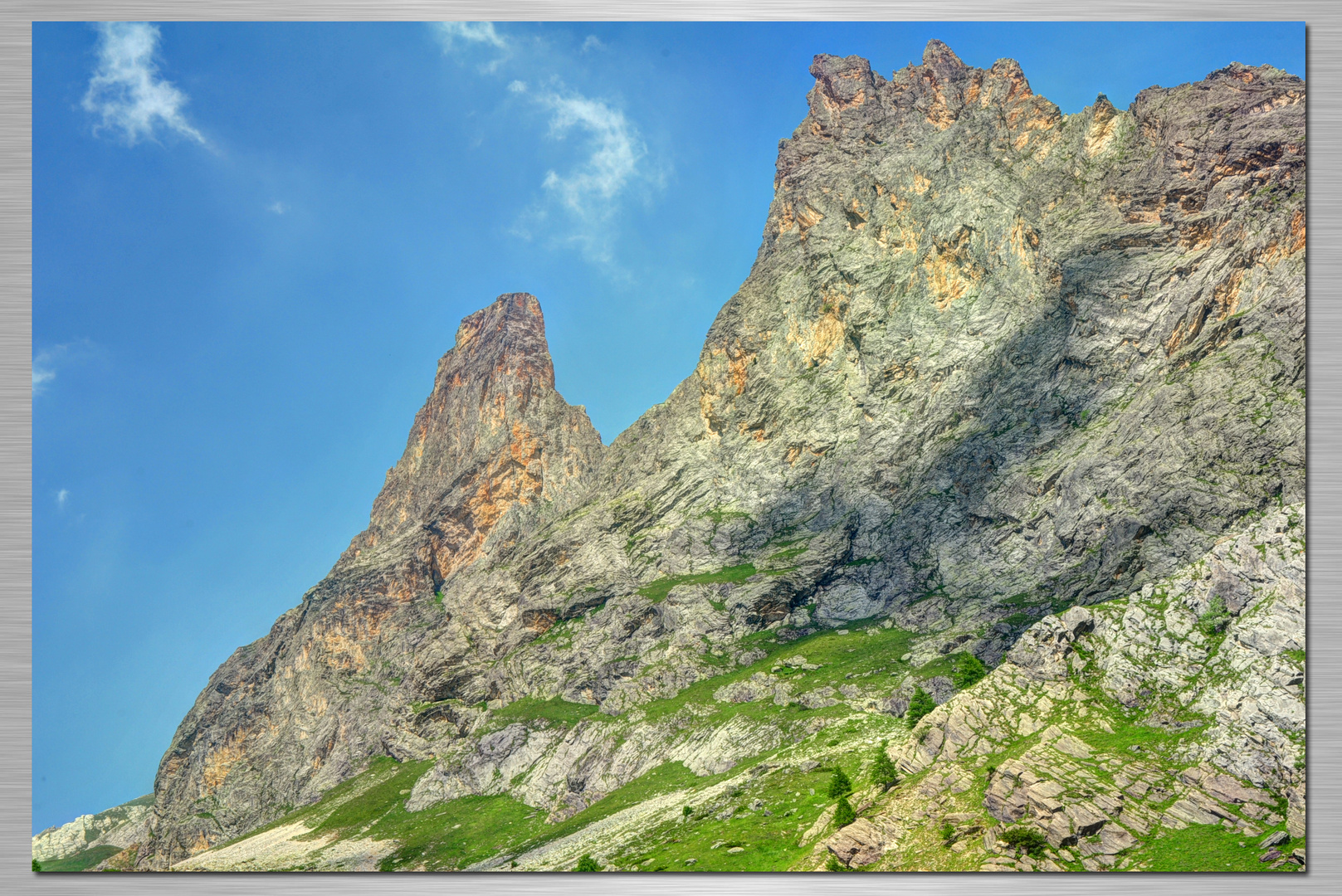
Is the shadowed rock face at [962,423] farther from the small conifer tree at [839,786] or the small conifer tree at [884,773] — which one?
the small conifer tree at [884,773]

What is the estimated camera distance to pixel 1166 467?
348 ft

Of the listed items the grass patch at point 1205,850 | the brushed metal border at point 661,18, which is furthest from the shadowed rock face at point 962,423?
the brushed metal border at point 661,18

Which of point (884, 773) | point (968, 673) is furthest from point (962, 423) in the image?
point (884, 773)

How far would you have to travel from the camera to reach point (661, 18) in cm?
4353

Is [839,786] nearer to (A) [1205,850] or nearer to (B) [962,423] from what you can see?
(A) [1205,850]

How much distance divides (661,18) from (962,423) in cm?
11998

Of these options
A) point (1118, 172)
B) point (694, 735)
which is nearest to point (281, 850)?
point (694, 735)

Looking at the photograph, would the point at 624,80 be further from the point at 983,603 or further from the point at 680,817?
the point at 983,603

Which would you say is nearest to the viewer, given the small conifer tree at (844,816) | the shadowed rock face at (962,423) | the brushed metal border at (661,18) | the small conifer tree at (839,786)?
the brushed metal border at (661,18)

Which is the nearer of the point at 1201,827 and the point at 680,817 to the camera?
the point at 1201,827

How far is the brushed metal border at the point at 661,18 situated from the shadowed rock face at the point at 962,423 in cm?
6310

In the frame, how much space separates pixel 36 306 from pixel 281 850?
13656cm

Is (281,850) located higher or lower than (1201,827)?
higher

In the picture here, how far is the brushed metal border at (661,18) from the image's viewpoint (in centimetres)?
3791
